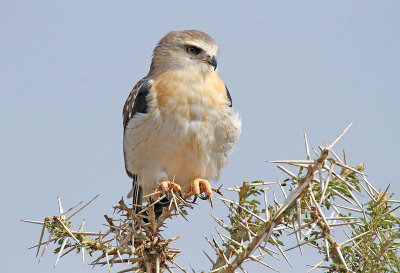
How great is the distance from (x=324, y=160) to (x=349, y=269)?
24.1 inches

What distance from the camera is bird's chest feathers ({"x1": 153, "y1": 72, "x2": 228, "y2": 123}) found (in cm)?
500

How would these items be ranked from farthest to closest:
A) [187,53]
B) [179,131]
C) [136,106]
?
[187,53] < [136,106] < [179,131]

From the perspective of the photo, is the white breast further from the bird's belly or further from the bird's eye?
the bird's eye

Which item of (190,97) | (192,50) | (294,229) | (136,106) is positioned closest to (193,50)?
(192,50)

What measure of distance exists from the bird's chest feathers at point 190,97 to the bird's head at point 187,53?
226 mm

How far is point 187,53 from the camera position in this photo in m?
5.80

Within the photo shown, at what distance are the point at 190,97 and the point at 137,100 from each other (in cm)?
56

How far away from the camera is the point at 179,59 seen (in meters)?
5.74

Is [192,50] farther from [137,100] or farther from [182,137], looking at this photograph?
[182,137]

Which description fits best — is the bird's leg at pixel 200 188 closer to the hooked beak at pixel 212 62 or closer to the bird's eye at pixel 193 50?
the hooked beak at pixel 212 62

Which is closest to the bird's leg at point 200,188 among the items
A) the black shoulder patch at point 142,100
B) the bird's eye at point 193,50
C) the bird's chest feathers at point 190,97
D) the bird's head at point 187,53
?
the bird's chest feathers at point 190,97

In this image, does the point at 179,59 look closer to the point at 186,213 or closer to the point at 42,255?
the point at 186,213

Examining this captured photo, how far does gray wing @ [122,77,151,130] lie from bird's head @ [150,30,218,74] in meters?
0.28

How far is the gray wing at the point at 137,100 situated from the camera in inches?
204
